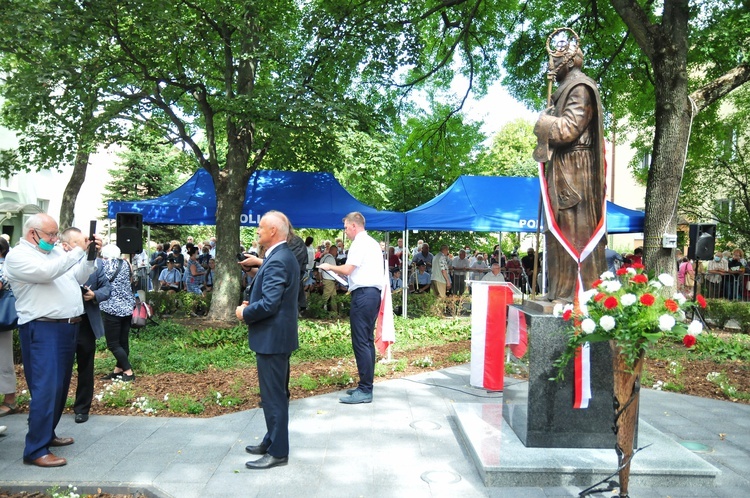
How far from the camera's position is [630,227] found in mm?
14234

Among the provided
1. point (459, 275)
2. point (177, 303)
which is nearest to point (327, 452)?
point (177, 303)

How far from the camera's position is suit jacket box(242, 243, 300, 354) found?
4.60m

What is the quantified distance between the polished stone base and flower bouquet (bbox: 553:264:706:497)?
0.60 meters

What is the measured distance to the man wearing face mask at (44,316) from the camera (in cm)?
482

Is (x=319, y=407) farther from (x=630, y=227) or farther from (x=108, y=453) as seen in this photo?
(x=630, y=227)

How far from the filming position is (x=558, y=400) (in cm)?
498

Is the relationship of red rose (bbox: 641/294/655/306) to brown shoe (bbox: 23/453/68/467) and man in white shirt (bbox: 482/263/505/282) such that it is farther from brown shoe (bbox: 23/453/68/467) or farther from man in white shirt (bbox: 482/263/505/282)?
man in white shirt (bbox: 482/263/505/282)

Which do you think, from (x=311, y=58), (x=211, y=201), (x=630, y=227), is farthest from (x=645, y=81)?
(x=211, y=201)

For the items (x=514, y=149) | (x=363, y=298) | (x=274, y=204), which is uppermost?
(x=514, y=149)

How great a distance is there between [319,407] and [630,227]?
33.5ft

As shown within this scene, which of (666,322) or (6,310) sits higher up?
(666,322)

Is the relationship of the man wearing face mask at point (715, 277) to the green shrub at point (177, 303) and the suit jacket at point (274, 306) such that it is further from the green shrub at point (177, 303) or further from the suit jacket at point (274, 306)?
the suit jacket at point (274, 306)

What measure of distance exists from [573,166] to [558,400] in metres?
1.98

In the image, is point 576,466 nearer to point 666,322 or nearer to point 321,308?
point 666,322
